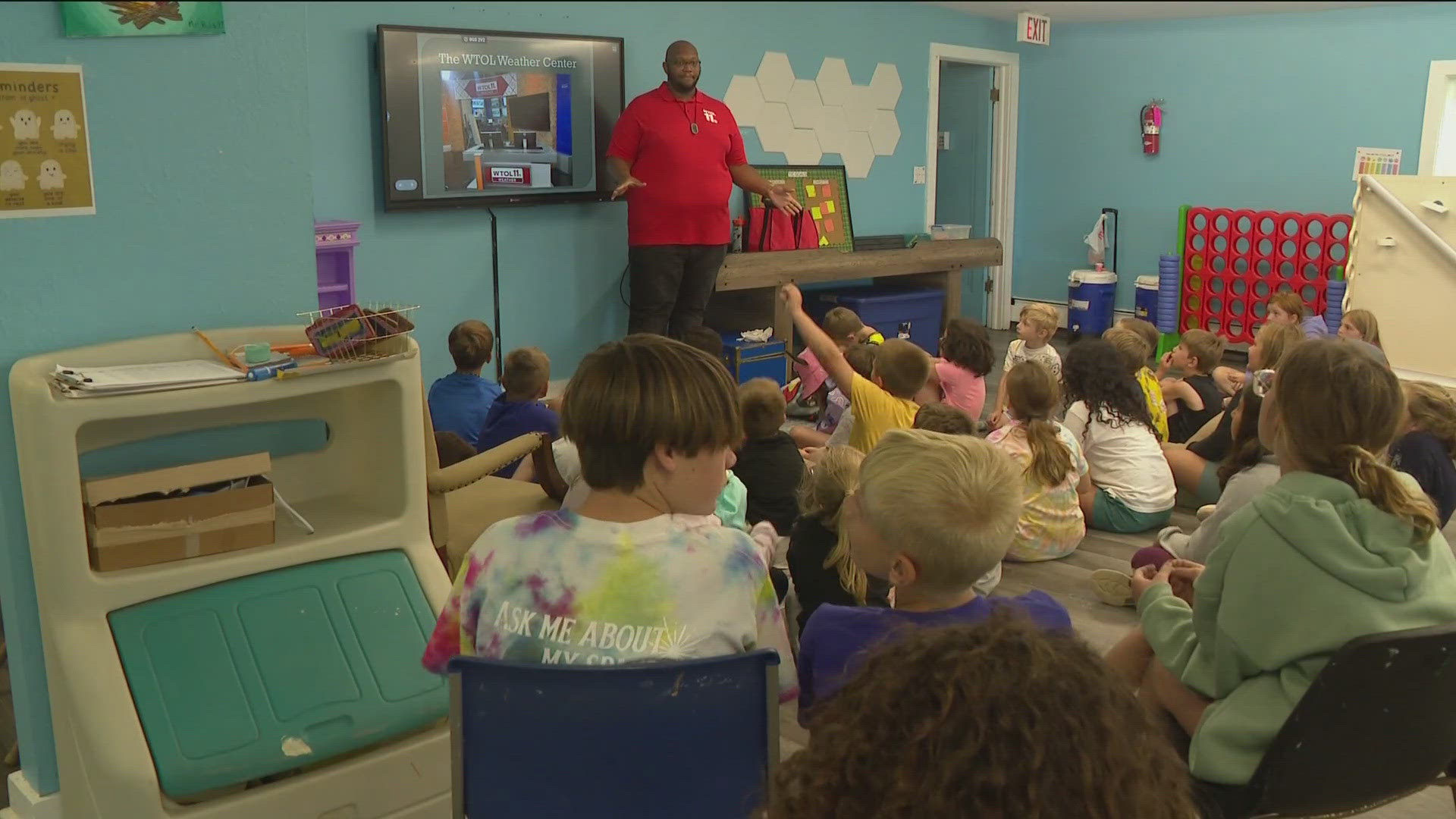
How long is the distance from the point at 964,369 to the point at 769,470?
1480 millimetres

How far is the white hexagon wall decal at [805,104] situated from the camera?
22.3 feet

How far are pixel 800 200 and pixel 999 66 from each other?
2.46 metres

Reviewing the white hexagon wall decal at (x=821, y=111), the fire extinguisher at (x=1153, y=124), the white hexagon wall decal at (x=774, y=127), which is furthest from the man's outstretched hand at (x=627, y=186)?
the fire extinguisher at (x=1153, y=124)

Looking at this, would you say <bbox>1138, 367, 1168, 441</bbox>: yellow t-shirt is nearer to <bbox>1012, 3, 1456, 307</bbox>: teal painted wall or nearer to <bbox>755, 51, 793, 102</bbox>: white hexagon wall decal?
<bbox>755, 51, 793, 102</bbox>: white hexagon wall decal

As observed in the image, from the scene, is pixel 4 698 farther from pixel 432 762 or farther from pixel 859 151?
pixel 859 151

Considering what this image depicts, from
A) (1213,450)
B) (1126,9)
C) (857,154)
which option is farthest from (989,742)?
(1126,9)

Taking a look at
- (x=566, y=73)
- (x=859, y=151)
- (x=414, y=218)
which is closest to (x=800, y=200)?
(x=859, y=151)

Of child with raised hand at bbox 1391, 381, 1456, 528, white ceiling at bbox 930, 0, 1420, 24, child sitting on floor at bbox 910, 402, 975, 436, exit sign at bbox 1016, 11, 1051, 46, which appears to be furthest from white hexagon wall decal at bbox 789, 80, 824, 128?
child with raised hand at bbox 1391, 381, 1456, 528

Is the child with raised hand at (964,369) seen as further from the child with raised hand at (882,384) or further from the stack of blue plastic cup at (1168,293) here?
the stack of blue plastic cup at (1168,293)

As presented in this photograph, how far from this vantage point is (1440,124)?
22.3 ft

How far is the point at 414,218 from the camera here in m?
5.19

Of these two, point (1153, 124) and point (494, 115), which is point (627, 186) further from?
point (1153, 124)

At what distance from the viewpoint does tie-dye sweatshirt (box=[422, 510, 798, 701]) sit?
1.44 m

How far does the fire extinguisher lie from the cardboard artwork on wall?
683cm
